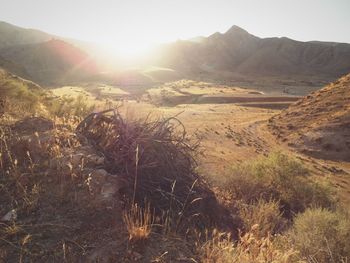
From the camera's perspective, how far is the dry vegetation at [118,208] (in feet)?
10.2

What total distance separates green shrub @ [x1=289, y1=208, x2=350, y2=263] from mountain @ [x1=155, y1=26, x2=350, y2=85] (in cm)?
11674

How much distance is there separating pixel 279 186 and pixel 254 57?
138 metres

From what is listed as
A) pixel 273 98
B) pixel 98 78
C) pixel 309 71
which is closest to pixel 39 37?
pixel 98 78

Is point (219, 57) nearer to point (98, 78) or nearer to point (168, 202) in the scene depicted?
point (98, 78)

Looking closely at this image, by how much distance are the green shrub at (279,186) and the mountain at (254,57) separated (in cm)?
11221

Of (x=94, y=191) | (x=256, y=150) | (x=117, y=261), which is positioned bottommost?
(x=256, y=150)

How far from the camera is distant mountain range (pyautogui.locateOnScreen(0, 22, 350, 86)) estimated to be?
99769 millimetres

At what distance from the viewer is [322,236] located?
17.5ft

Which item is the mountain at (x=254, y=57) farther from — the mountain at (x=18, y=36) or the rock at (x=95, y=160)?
the rock at (x=95, y=160)

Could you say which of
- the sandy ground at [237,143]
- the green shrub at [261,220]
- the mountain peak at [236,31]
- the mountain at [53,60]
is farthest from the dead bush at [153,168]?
the mountain peak at [236,31]

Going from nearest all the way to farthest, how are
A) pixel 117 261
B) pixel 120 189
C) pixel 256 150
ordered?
pixel 117 261, pixel 120 189, pixel 256 150

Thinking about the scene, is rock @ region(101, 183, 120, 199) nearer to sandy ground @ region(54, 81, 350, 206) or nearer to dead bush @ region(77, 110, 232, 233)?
dead bush @ region(77, 110, 232, 233)

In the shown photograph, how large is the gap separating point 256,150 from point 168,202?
14737 millimetres

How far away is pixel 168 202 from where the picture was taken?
13.6 feet
